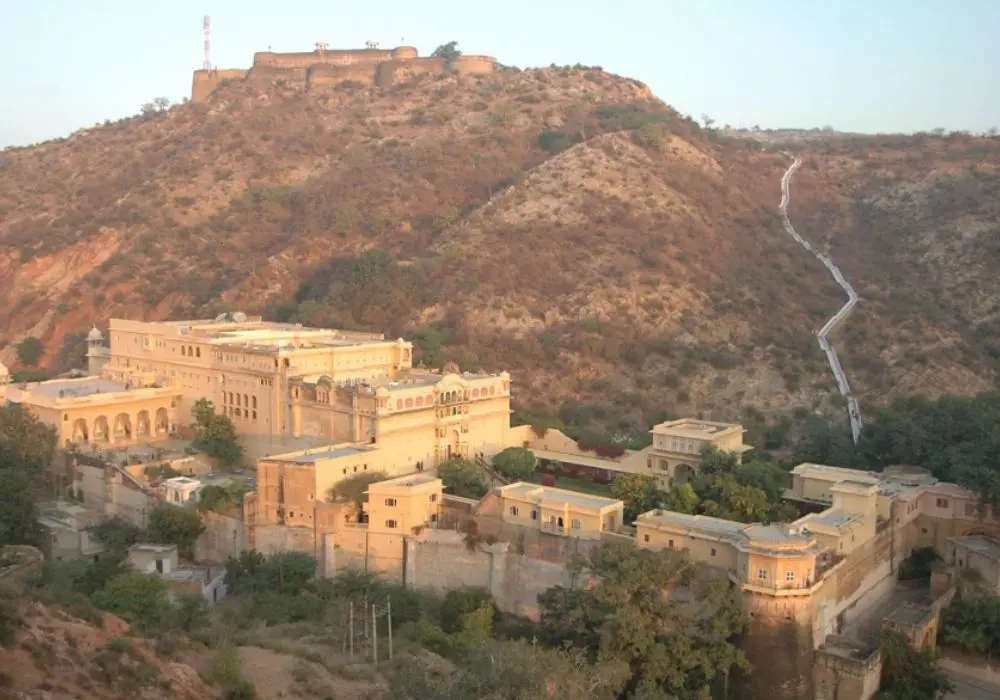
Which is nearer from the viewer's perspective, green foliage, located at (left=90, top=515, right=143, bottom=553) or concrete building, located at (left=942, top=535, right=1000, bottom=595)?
concrete building, located at (left=942, top=535, right=1000, bottom=595)

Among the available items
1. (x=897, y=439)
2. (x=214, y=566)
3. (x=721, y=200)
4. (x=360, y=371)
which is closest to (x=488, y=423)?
(x=360, y=371)

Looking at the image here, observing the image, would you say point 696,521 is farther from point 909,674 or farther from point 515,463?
point 515,463

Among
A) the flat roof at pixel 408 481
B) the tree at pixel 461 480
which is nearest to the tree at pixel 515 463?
the tree at pixel 461 480

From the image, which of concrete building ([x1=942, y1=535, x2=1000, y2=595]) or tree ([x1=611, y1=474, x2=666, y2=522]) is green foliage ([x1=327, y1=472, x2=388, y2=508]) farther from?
concrete building ([x1=942, y1=535, x2=1000, y2=595])

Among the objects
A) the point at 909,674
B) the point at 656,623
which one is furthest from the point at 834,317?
the point at 656,623

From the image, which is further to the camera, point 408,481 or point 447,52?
point 447,52

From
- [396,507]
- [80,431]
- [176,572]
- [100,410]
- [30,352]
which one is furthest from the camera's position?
[30,352]

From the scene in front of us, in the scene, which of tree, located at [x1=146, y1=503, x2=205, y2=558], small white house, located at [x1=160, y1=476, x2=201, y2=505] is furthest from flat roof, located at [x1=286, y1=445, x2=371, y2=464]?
small white house, located at [x1=160, y1=476, x2=201, y2=505]

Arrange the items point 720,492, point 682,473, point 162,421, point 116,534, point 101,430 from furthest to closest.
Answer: point 162,421 < point 101,430 < point 682,473 < point 116,534 < point 720,492
